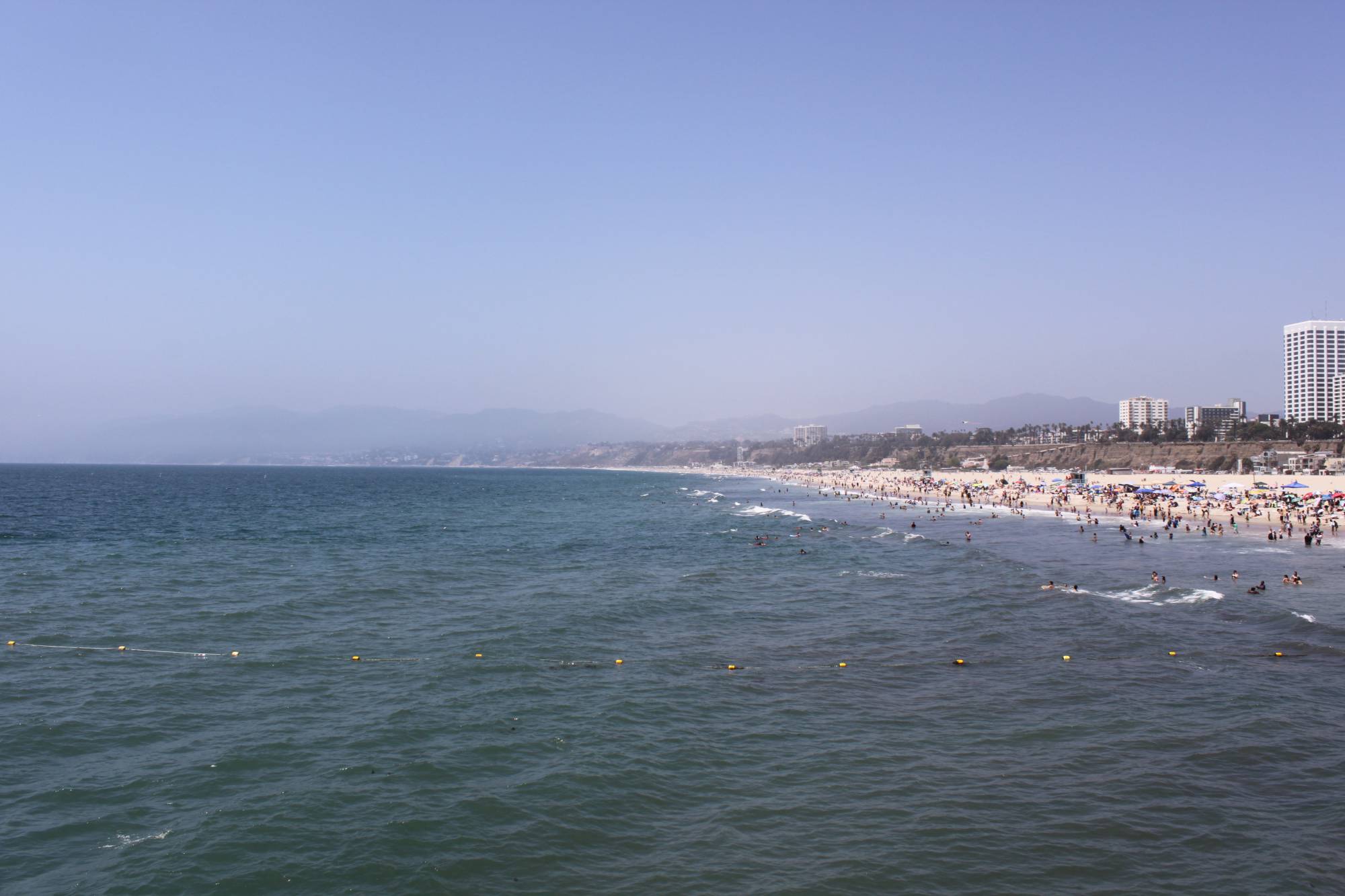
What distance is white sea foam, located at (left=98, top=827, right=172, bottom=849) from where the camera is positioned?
11.6 meters

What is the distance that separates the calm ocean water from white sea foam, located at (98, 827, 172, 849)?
0.23 feet

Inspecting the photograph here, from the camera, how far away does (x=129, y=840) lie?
465 inches

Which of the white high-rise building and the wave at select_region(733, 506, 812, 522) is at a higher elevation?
the white high-rise building

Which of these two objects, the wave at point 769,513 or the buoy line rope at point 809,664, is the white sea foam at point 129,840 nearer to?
the buoy line rope at point 809,664

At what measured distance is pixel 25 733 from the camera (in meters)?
16.1

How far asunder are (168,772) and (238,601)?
17841 millimetres

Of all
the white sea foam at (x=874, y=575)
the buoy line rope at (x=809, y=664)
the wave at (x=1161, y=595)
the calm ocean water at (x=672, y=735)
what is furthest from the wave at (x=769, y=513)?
the buoy line rope at (x=809, y=664)

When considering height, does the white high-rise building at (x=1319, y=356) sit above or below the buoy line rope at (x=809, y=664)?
above

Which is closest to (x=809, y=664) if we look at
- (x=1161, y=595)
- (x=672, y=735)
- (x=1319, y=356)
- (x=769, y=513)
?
(x=672, y=735)

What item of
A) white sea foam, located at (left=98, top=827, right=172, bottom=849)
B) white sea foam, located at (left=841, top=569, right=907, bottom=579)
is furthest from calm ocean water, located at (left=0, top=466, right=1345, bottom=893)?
white sea foam, located at (left=841, top=569, right=907, bottom=579)

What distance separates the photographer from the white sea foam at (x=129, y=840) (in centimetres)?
1162

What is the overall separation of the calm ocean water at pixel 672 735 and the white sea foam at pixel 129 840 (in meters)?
0.07

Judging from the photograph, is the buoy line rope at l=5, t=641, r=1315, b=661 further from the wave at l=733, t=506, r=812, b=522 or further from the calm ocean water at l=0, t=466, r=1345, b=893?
the wave at l=733, t=506, r=812, b=522

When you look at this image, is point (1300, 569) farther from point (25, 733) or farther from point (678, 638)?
point (25, 733)
